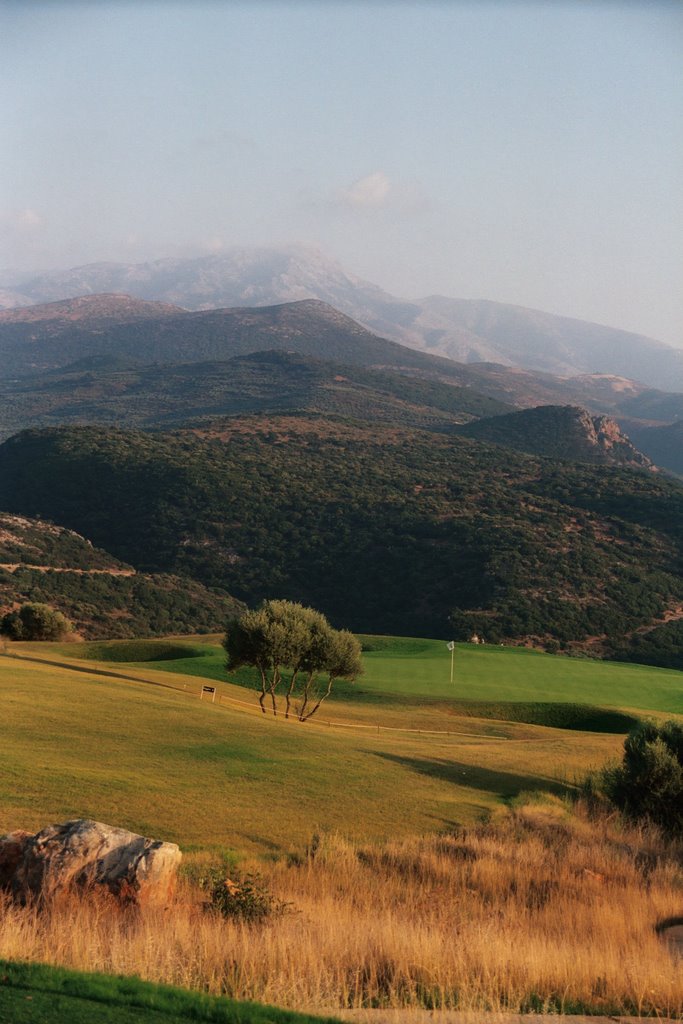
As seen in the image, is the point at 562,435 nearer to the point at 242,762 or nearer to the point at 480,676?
the point at 480,676

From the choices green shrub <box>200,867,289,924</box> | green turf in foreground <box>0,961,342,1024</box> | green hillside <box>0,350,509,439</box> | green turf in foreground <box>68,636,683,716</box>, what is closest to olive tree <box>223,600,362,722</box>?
green turf in foreground <box>68,636,683,716</box>

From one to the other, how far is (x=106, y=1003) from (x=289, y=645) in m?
22.0

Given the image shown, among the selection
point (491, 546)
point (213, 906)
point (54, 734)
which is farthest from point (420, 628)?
point (213, 906)

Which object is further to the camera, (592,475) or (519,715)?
(592,475)

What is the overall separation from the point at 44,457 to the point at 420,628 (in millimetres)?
51777

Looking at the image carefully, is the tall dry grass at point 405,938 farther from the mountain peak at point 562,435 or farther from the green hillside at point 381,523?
the mountain peak at point 562,435

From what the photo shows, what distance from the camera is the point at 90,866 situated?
10.3m

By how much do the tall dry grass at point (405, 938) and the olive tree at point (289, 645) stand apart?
14.8 m

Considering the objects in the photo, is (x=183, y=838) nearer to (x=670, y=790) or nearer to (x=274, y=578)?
(x=670, y=790)

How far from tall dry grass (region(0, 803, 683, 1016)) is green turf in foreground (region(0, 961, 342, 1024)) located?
0.61 meters

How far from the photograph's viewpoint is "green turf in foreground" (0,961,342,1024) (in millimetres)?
6531

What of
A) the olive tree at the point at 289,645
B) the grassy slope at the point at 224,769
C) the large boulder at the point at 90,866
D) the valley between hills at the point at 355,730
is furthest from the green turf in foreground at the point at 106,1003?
the olive tree at the point at 289,645

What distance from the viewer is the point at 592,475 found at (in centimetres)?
9744

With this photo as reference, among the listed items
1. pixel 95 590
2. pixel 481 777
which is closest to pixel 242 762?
pixel 481 777
